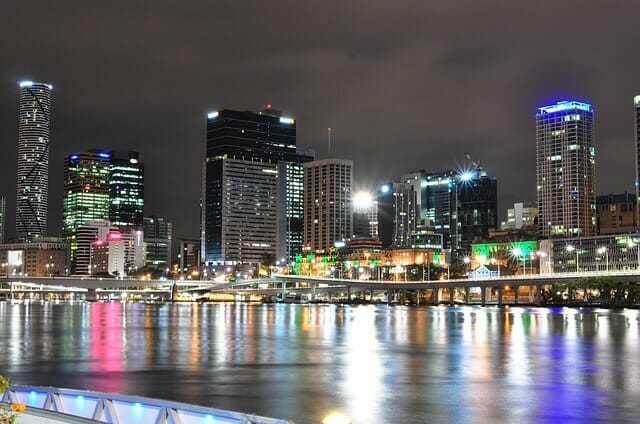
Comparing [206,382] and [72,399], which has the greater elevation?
[72,399]

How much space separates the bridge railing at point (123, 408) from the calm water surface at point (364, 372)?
12.8m

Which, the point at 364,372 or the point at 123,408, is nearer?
the point at 123,408

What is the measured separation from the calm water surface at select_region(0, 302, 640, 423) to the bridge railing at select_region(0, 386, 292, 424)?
41.9 feet

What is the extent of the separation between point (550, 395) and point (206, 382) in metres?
17.0

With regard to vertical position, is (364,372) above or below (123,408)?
below

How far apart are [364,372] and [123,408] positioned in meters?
31.4

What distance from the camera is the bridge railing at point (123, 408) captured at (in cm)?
1521

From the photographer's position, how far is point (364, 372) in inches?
1865

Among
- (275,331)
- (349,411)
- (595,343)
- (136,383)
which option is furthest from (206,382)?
(275,331)

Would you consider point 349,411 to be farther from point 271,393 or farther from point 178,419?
point 178,419

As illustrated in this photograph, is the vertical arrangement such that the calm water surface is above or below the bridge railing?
below

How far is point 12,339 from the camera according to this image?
77.4 metres

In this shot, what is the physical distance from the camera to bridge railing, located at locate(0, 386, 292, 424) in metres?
15.2

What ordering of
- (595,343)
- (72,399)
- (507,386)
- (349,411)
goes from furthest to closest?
(595,343) < (507,386) < (349,411) < (72,399)
